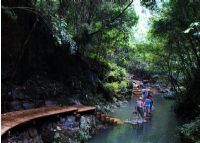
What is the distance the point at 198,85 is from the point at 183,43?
2.77 metres

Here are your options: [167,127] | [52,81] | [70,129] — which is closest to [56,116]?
[70,129]

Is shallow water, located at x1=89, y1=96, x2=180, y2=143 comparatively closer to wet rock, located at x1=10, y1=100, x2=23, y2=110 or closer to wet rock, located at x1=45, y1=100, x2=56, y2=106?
wet rock, located at x1=45, y1=100, x2=56, y2=106

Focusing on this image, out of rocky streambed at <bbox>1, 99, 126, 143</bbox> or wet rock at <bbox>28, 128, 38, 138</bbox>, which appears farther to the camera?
wet rock at <bbox>28, 128, 38, 138</bbox>

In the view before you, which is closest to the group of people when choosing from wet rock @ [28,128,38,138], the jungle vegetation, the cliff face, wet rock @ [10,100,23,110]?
the jungle vegetation

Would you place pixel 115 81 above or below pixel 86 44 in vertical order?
below

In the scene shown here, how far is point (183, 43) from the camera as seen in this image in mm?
18250

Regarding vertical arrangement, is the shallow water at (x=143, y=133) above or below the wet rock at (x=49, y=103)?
below

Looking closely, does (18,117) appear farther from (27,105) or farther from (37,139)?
(27,105)

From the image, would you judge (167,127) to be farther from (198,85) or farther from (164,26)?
(164,26)

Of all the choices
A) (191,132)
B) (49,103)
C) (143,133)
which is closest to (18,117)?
(49,103)

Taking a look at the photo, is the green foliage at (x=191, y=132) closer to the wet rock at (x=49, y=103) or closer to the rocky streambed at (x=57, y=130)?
the rocky streambed at (x=57, y=130)

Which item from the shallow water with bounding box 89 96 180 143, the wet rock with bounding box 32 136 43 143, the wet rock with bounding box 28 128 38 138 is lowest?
the shallow water with bounding box 89 96 180 143

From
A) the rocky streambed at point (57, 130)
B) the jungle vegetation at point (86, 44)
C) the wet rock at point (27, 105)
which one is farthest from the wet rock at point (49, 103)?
the rocky streambed at point (57, 130)

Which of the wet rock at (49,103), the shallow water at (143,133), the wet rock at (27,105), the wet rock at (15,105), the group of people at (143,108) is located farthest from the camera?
the group of people at (143,108)
